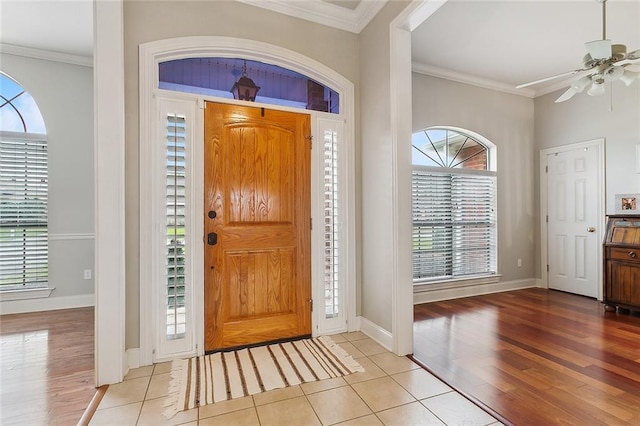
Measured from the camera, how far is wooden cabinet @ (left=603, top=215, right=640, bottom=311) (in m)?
3.62

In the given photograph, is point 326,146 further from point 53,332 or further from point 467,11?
point 53,332

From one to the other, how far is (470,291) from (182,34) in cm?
467

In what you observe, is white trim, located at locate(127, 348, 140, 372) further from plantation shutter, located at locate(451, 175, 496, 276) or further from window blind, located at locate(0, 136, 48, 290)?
plantation shutter, located at locate(451, 175, 496, 276)

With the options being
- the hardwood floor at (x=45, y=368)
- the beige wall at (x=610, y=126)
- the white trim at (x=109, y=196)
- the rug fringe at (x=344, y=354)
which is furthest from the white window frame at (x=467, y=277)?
the hardwood floor at (x=45, y=368)

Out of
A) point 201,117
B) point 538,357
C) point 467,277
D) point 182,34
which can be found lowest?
point 538,357

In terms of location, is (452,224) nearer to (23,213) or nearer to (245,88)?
(245,88)

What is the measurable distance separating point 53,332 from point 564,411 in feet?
14.1

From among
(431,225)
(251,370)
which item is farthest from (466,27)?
(251,370)

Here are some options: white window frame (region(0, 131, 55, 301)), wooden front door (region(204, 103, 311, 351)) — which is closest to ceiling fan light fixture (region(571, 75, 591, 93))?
wooden front door (region(204, 103, 311, 351))

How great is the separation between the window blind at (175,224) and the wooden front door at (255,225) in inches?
7.3

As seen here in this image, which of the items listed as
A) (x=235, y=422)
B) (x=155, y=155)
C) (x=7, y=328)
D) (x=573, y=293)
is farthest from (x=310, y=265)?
(x=573, y=293)

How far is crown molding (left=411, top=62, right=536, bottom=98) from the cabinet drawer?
261cm

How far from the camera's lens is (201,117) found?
8.51 feet

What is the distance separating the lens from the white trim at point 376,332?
270 centimetres
